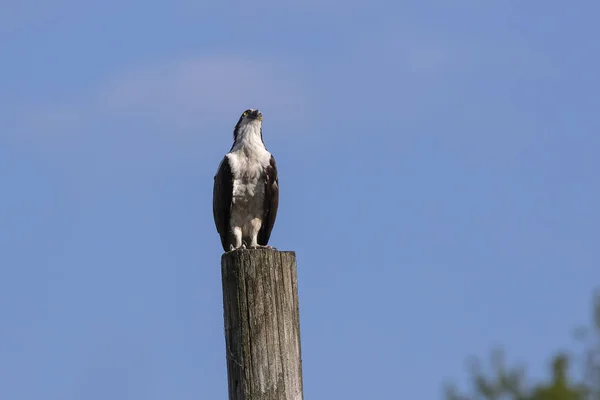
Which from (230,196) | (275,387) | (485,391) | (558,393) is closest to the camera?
(275,387)

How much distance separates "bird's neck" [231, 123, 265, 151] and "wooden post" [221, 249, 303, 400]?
467 cm

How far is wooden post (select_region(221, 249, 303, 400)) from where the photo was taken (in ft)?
A: 13.9

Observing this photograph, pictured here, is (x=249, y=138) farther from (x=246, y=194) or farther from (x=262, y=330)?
(x=262, y=330)

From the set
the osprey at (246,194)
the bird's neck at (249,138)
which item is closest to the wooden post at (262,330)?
the osprey at (246,194)

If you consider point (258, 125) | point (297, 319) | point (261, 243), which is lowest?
point (297, 319)

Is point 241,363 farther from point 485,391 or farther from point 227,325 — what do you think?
point 485,391

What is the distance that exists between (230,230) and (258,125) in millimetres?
1068

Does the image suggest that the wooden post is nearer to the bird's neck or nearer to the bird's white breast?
the bird's white breast

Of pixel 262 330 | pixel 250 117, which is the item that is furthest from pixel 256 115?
pixel 262 330

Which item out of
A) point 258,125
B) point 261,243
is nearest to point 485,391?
point 261,243

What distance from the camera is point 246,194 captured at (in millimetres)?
8836

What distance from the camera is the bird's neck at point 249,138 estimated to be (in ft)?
29.7

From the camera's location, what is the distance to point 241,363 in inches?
169

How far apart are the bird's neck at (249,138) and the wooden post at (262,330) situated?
467cm
